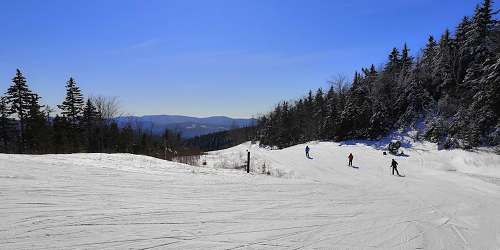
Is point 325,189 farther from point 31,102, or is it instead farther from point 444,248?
point 31,102

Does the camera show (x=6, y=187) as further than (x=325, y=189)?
No

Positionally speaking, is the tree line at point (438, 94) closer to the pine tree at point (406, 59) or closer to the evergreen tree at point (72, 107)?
the pine tree at point (406, 59)

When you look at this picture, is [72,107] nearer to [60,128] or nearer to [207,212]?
[60,128]

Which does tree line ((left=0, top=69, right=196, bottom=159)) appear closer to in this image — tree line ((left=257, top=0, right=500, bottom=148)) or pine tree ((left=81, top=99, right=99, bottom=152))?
pine tree ((left=81, top=99, right=99, bottom=152))

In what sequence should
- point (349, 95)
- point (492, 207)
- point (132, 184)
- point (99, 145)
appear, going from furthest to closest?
point (349, 95) → point (99, 145) → point (492, 207) → point (132, 184)

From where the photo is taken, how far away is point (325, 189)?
18.0 metres

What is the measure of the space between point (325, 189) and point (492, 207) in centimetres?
814

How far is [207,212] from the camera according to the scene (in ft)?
35.0

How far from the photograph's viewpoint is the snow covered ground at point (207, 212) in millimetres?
7957

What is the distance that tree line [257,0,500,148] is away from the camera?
131 feet

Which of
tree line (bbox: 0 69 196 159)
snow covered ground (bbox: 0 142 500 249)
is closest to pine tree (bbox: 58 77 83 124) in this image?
tree line (bbox: 0 69 196 159)

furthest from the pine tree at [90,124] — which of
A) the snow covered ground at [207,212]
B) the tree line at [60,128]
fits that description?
the snow covered ground at [207,212]

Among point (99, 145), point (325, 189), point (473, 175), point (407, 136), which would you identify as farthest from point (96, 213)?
point (99, 145)

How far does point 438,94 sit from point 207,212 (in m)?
52.0
